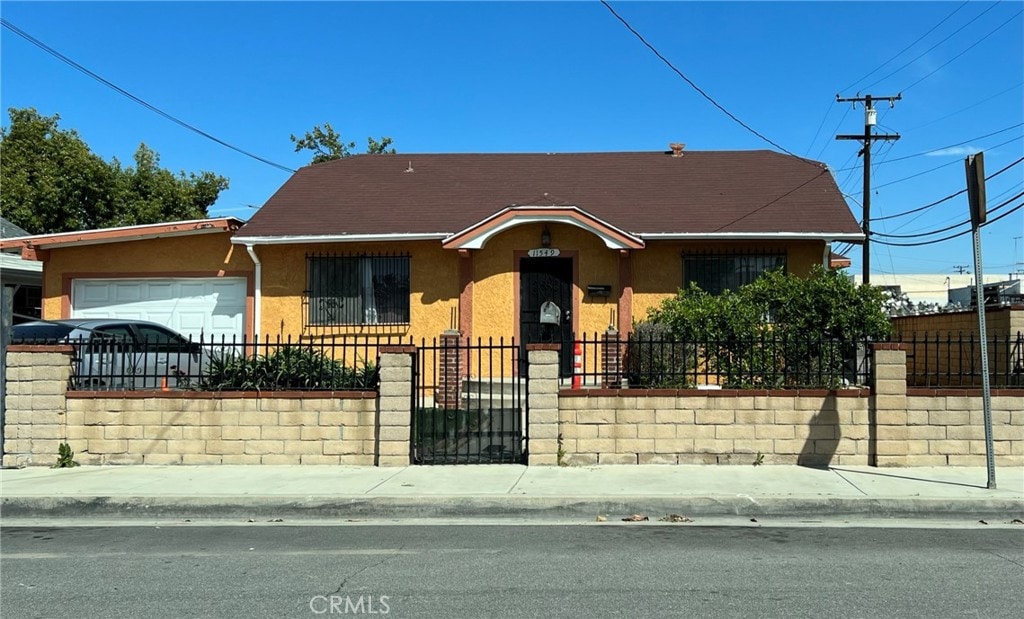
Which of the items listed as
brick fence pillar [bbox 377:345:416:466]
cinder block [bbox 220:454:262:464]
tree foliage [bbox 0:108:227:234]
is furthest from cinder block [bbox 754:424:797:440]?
tree foliage [bbox 0:108:227:234]

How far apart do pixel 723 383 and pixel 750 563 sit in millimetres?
4220

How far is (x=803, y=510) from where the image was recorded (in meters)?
7.68

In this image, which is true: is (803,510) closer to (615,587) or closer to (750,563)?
(750,563)

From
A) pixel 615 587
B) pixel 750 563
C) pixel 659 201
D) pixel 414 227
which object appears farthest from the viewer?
pixel 659 201

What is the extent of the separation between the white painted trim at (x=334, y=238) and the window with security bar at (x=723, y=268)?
440cm

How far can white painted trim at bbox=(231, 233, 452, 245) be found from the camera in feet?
47.5

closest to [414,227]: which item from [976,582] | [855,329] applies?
[855,329]

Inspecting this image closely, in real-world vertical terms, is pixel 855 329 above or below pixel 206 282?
below

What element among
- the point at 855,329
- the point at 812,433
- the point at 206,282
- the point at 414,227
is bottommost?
the point at 812,433

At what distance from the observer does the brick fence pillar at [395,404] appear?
944 cm

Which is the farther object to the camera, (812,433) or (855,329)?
(855,329)

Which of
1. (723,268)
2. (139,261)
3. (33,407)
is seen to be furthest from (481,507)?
(139,261)

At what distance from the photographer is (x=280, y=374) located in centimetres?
982

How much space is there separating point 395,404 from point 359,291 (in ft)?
19.5
